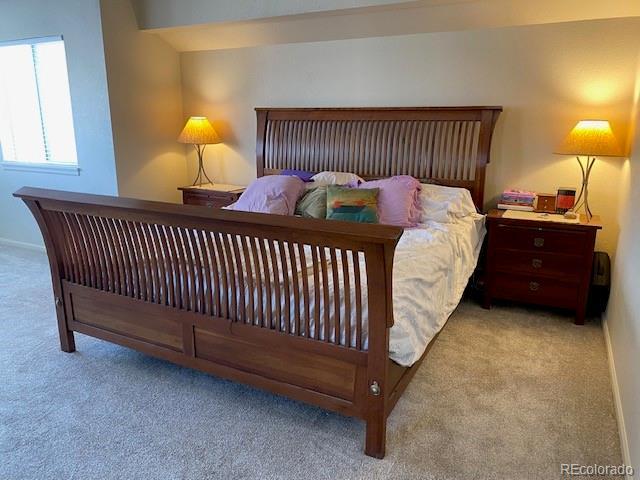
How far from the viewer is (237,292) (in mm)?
2182

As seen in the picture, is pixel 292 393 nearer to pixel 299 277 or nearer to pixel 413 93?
pixel 299 277

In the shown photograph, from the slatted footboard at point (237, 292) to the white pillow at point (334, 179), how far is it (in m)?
1.22

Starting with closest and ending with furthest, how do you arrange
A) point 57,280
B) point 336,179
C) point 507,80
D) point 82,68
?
point 57,280 < point 507,80 < point 336,179 < point 82,68

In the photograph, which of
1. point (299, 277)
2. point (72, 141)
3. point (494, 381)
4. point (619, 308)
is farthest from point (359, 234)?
point (72, 141)

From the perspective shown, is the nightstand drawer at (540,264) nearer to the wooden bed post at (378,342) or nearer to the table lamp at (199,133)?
the wooden bed post at (378,342)

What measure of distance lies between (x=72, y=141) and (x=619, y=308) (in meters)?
4.75

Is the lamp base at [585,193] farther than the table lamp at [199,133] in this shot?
No

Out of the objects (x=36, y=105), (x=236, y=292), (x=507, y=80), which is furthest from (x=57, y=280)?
(x=507, y=80)

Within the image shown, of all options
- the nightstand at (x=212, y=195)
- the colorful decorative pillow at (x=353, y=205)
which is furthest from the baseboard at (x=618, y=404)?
the nightstand at (x=212, y=195)

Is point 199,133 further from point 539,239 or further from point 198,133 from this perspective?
point 539,239

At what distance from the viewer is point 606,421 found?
221 cm

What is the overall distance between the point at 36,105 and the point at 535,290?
4.90 meters

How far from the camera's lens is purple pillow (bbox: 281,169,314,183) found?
12.4 ft

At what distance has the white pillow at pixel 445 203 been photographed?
3279mm
